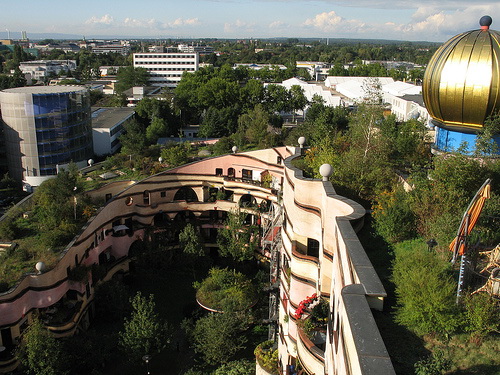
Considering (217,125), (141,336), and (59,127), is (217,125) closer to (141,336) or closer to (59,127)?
(59,127)

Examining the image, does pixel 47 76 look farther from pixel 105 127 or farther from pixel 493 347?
pixel 493 347

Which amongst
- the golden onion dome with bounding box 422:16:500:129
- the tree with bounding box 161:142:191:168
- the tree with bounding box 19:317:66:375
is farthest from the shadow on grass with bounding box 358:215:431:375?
the tree with bounding box 161:142:191:168

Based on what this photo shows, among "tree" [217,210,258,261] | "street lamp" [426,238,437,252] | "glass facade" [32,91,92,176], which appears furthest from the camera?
"glass facade" [32,91,92,176]

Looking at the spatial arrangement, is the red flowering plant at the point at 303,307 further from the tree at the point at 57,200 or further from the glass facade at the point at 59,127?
the glass facade at the point at 59,127

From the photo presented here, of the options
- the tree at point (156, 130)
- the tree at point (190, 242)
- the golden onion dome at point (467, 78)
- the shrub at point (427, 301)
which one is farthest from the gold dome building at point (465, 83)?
the tree at point (156, 130)

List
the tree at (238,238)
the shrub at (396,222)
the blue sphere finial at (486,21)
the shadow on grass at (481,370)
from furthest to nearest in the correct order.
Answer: the tree at (238,238), the blue sphere finial at (486,21), the shrub at (396,222), the shadow on grass at (481,370)

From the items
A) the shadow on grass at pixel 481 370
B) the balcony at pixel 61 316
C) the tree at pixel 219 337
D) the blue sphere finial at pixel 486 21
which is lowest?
the tree at pixel 219 337

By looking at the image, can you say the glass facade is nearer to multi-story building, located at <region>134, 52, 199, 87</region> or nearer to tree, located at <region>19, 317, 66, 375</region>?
tree, located at <region>19, 317, 66, 375</region>

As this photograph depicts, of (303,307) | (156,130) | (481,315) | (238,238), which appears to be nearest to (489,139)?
(303,307)
